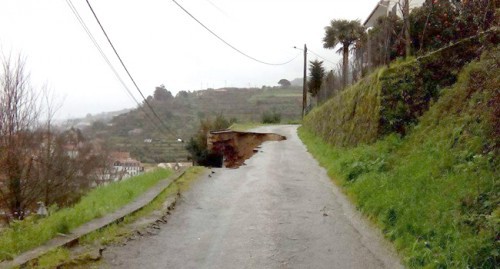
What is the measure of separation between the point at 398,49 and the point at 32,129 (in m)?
15.2

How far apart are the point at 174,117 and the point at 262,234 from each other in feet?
176

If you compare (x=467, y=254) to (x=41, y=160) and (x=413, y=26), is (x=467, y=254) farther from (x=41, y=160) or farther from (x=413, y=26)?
(x=41, y=160)

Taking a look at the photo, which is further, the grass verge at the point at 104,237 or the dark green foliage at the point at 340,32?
the dark green foliage at the point at 340,32

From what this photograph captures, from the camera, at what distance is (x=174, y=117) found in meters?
59.6

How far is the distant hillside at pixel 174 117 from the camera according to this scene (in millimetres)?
51812

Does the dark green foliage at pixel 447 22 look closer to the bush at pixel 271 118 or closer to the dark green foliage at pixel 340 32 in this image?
the dark green foliage at pixel 340 32

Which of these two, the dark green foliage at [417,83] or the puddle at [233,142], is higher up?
the dark green foliage at [417,83]

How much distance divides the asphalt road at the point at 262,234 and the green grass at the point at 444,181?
15.7 inches

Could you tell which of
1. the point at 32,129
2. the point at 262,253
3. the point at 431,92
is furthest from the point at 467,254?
the point at 32,129

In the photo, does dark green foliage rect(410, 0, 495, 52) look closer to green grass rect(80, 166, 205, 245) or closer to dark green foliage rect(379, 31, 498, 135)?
dark green foliage rect(379, 31, 498, 135)

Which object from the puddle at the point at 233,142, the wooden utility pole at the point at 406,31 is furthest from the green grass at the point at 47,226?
the puddle at the point at 233,142

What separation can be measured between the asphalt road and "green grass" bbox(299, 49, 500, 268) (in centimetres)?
40

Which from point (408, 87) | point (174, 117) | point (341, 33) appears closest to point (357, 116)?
point (408, 87)

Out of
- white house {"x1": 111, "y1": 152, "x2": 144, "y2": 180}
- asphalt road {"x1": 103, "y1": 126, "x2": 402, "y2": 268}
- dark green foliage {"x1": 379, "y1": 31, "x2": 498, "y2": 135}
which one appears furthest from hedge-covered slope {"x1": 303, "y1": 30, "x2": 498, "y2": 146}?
white house {"x1": 111, "y1": 152, "x2": 144, "y2": 180}
